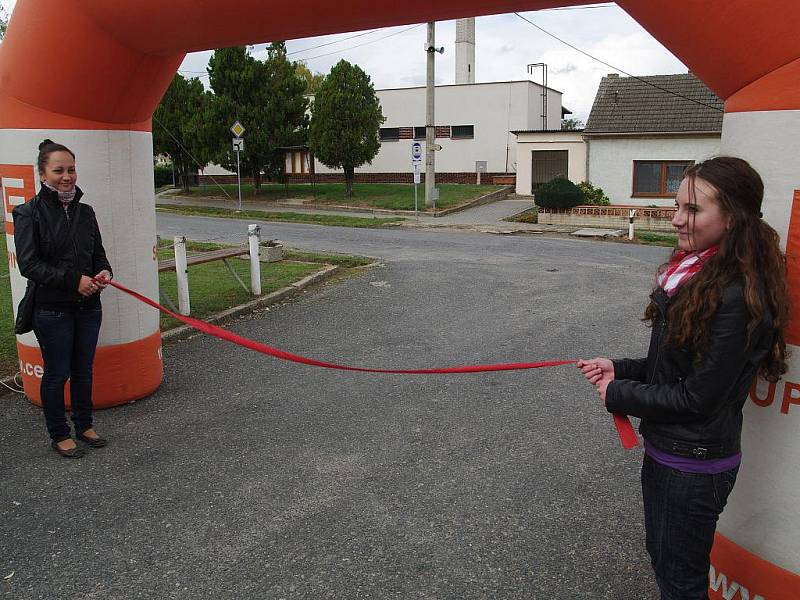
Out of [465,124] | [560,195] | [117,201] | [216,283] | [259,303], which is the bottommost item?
[259,303]

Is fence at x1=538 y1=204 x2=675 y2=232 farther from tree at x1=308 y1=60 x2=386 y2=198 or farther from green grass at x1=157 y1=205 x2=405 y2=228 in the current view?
tree at x1=308 y1=60 x2=386 y2=198

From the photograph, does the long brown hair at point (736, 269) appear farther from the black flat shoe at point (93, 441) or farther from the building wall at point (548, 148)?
the building wall at point (548, 148)

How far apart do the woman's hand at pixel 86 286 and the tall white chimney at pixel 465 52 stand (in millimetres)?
40452

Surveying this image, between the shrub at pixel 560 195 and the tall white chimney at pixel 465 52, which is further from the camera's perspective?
the tall white chimney at pixel 465 52

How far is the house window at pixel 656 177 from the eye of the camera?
25.1 m

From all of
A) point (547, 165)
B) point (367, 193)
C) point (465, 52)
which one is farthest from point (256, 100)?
point (465, 52)

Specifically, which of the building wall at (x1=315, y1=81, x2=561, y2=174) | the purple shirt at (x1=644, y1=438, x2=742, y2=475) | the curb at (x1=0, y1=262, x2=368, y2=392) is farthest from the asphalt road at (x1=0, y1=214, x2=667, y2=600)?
the building wall at (x1=315, y1=81, x2=561, y2=174)

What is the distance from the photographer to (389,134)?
3759 centimetres

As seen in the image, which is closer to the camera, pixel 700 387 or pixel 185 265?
pixel 700 387

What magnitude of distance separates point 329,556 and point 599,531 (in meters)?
1.44

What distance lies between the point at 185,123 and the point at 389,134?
10711mm

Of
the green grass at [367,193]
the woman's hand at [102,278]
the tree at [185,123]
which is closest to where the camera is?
the woman's hand at [102,278]

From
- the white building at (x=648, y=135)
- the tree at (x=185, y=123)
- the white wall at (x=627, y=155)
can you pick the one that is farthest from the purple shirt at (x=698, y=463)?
the tree at (x=185, y=123)

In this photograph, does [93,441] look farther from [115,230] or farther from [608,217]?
[608,217]
